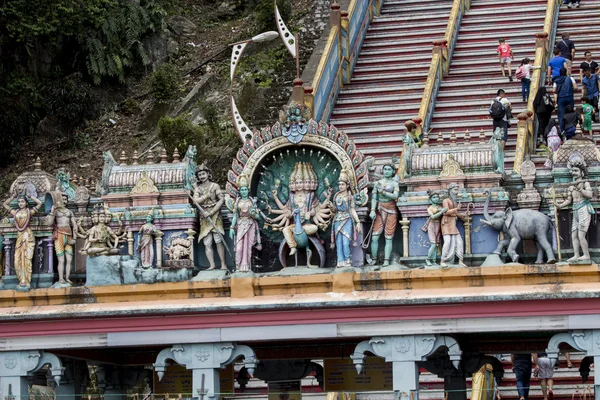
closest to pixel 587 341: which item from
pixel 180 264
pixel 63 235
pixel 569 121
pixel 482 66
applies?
pixel 180 264

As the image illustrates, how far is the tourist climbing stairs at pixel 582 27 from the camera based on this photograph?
39.2 m

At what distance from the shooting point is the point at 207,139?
42750mm

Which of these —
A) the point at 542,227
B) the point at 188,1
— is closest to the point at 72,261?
the point at 542,227

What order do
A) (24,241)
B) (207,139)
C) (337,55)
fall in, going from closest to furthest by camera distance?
(24,241) → (337,55) → (207,139)

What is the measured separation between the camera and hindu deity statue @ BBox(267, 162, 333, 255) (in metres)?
29.5

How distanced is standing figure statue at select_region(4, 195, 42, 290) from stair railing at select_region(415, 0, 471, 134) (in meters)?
8.31

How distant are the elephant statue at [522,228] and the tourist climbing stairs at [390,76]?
24.8 feet

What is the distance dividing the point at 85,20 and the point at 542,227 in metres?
19.9

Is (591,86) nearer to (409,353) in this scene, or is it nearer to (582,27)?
(582,27)

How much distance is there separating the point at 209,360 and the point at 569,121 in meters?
9.49

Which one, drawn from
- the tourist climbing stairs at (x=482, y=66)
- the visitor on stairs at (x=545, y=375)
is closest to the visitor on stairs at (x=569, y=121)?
the tourist climbing stairs at (x=482, y=66)

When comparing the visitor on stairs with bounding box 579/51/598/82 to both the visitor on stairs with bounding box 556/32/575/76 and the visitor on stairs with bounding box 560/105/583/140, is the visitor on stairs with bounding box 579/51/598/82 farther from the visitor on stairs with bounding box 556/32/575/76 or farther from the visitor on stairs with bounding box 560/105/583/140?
the visitor on stairs with bounding box 560/105/583/140

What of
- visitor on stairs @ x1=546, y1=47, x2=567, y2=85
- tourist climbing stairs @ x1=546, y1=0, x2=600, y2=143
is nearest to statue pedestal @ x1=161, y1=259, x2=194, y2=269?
visitor on stairs @ x1=546, y1=47, x2=567, y2=85

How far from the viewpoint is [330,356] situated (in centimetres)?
3173
